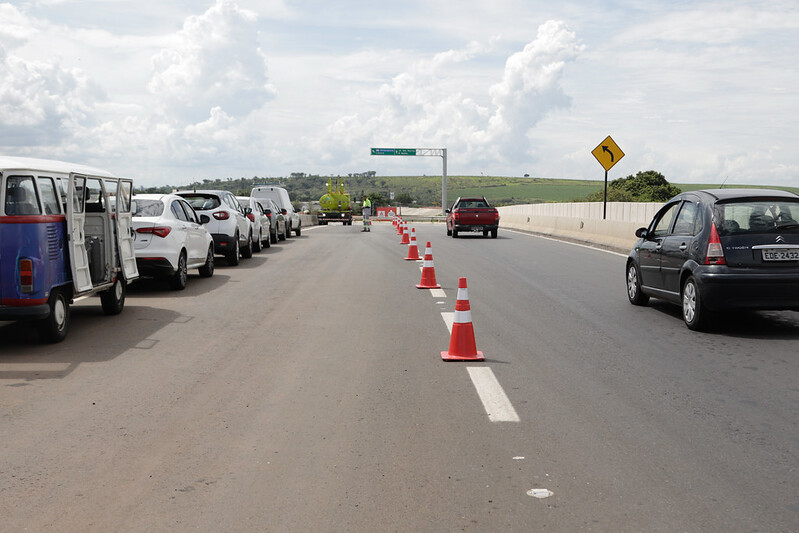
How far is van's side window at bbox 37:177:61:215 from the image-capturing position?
895 centimetres

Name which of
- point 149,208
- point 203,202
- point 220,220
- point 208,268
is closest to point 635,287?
point 149,208

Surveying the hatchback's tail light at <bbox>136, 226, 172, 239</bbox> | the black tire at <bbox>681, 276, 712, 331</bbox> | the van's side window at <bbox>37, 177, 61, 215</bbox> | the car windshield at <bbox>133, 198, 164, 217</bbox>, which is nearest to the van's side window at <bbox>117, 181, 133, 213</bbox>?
the van's side window at <bbox>37, 177, 61, 215</bbox>

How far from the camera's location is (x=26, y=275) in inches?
336

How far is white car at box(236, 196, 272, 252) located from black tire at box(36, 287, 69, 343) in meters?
13.6

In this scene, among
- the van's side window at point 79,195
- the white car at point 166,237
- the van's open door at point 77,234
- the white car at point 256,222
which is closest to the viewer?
the van's open door at point 77,234

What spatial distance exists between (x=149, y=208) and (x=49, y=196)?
5742 mm

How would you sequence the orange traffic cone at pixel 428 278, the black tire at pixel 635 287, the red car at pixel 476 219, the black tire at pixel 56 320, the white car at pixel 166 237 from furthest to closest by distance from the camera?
the red car at pixel 476 219 < the orange traffic cone at pixel 428 278 < the white car at pixel 166 237 < the black tire at pixel 635 287 < the black tire at pixel 56 320

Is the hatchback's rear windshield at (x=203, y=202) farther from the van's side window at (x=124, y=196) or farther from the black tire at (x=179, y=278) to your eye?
the van's side window at (x=124, y=196)

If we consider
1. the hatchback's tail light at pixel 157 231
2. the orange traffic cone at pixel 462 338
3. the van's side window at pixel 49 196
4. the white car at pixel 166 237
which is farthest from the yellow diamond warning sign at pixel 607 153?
the van's side window at pixel 49 196

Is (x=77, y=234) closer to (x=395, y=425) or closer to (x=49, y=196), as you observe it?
(x=49, y=196)

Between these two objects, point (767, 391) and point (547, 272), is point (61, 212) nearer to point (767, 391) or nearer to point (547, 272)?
point (767, 391)

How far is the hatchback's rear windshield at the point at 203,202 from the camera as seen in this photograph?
1969cm

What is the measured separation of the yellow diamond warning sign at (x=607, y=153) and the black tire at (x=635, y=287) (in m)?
18.3

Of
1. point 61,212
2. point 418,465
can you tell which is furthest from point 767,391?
point 61,212
